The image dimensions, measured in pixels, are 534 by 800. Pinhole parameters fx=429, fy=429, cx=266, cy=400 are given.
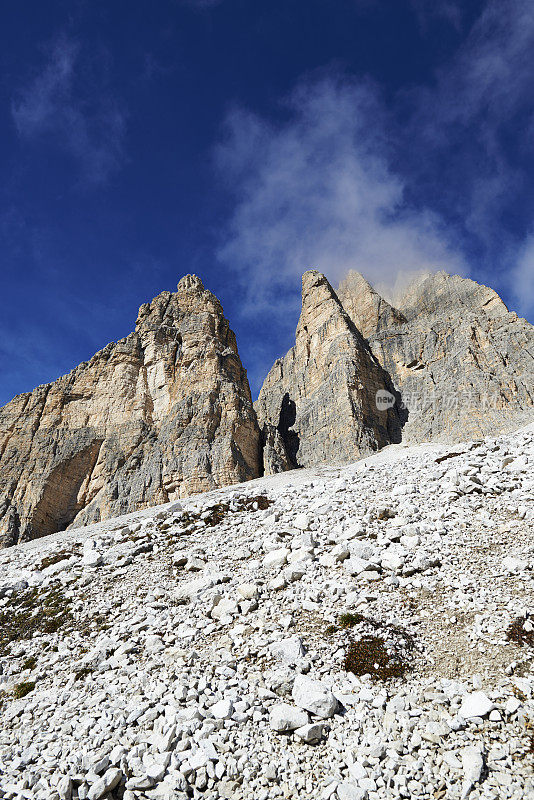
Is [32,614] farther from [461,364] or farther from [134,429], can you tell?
[461,364]

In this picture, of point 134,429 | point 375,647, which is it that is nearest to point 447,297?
point 134,429

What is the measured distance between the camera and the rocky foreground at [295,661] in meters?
6.03

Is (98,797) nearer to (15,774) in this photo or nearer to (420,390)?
(15,774)

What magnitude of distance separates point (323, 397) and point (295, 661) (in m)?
64.5

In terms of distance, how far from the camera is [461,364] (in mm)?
70562

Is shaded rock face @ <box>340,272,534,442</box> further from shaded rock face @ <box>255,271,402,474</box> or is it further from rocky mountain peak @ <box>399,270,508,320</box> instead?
shaded rock face @ <box>255,271,402,474</box>

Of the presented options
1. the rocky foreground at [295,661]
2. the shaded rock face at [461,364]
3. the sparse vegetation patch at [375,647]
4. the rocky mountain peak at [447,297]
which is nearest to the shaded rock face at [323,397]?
the shaded rock face at [461,364]

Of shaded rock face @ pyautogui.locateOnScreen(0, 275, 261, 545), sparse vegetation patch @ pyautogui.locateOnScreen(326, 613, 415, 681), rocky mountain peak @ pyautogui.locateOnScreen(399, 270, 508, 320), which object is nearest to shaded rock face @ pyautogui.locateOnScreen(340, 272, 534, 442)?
rocky mountain peak @ pyautogui.locateOnScreen(399, 270, 508, 320)

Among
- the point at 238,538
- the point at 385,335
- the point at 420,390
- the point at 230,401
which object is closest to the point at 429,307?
the point at 385,335

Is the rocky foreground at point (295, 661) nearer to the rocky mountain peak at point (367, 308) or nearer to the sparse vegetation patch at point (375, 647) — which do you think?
the sparse vegetation patch at point (375, 647)

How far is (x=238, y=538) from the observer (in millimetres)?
16047

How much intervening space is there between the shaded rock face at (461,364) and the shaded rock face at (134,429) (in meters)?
30.5

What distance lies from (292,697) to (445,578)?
4.73 m

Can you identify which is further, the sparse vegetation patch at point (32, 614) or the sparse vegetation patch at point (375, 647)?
the sparse vegetation patch at point (32, 614)
